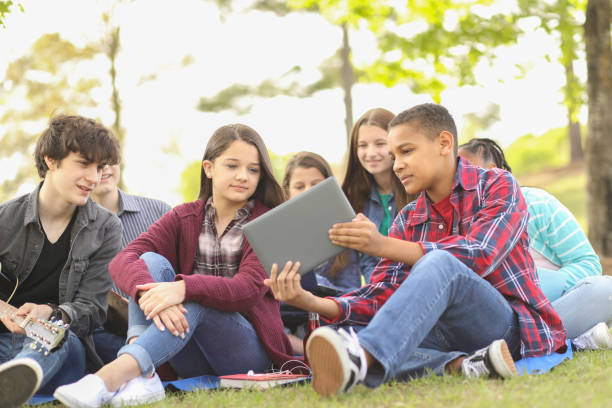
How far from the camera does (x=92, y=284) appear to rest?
12.5ft

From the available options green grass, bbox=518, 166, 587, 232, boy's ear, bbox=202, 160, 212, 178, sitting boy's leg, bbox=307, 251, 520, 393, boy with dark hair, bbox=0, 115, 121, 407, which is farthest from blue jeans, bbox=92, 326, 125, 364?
green grass, bbox=518, 166, 587, 232

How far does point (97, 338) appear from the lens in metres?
Answer: 3.99

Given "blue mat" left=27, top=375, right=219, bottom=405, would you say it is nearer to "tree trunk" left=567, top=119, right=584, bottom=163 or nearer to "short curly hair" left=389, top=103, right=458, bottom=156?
"short curly hair" left=389, top=103, right=458, bottom=156

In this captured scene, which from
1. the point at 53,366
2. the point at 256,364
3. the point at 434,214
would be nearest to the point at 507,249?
the point at 434,214

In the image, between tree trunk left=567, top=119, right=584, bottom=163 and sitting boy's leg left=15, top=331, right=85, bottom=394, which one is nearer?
sitting boy's leg left=15, top=331, right=85, bottom=394

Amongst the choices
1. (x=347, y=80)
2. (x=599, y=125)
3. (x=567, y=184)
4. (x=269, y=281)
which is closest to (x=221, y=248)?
(x=269, y=281)

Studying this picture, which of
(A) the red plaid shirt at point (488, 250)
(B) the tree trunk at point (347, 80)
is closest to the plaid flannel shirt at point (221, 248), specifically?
(A) the red plaid shirt at point (488, 250)

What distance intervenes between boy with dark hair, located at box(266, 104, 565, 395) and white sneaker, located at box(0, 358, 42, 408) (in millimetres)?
1070

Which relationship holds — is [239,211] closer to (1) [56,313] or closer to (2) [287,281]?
(2) [287,281]

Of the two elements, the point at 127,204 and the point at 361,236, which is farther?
the point at 127,204

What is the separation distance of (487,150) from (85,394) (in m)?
2.93

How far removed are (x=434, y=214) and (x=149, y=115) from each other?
13594mm

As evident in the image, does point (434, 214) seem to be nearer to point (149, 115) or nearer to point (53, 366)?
point (53, 366)

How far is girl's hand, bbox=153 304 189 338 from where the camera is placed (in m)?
3.14
